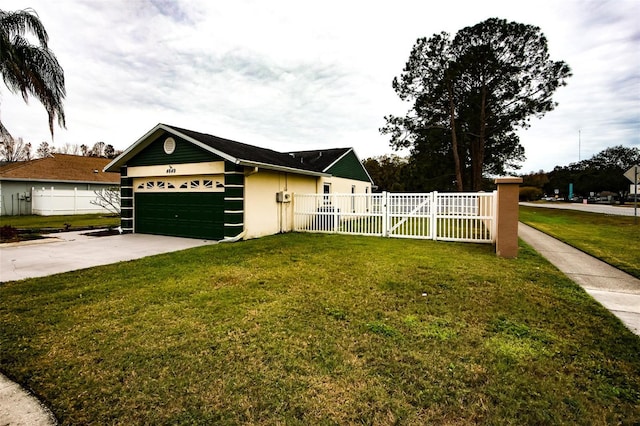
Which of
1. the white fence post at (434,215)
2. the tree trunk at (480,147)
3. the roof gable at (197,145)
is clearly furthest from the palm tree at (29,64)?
the tree trunk at (480,147)

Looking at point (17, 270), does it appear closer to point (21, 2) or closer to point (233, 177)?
point (233, 177)

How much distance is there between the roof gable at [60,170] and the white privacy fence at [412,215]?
722 inches

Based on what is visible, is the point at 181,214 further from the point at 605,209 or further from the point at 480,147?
the point at 605,209

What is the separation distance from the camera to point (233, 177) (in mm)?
9891

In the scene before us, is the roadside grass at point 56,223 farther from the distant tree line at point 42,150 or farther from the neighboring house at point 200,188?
the distant tree line at point 42,150

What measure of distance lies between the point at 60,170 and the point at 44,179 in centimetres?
181

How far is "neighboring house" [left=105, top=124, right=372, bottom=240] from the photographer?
32.9ft

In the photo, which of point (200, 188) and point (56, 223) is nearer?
point (200, 188)

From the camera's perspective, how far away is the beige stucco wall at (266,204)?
34.1ft

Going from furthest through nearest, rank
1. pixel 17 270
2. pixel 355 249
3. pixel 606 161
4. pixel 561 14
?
pixel 606 161, pixel 355 249, pixel 561 14, pixel 17 270

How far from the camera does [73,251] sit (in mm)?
8078

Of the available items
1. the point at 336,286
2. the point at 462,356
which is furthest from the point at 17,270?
the point at 462,356

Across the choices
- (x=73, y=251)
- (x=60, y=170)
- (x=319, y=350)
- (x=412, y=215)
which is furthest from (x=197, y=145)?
(x=60, y=170)

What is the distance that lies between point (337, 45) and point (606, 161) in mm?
89423
